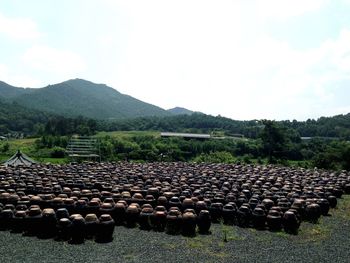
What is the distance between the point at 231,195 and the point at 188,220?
664 centimetres

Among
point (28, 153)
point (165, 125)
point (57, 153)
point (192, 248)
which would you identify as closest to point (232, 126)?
point (165, 125)

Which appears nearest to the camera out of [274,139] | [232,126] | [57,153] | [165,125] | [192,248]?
[192,248]

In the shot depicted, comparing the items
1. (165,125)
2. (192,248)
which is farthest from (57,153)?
(165,125)

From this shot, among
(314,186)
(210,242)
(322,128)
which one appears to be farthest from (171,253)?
(322,128)

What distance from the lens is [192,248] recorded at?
21250mm

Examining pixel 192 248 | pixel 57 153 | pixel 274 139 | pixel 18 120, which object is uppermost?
pixel 274 139

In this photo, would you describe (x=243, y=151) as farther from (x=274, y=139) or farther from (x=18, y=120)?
(x=18, y=120)

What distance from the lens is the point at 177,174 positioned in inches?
1720

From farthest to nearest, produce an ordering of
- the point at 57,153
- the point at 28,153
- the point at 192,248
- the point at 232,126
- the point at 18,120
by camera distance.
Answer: the point at 232,126
the point at 18,120
the point at 28,153
the point at 57,153
the point at 192,248

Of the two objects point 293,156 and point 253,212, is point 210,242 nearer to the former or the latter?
point 253,212

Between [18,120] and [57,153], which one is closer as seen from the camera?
[57,153]

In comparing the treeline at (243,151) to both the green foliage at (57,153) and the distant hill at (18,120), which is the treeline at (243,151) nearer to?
the green foliage at (57,153)

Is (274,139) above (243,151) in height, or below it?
above

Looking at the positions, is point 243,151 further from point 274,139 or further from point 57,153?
point 57,153
